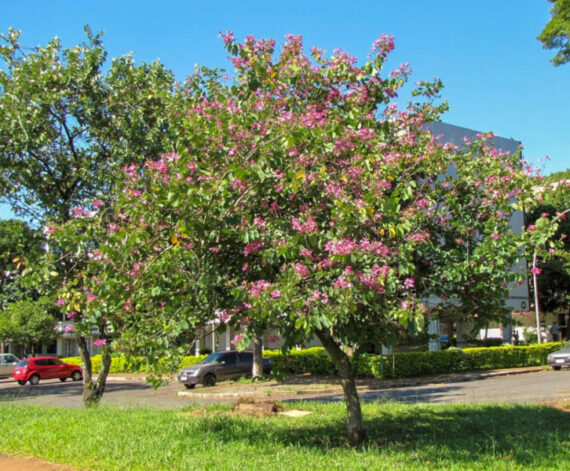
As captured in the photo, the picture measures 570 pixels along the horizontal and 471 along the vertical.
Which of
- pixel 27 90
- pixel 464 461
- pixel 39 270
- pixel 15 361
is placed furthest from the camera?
pixel 15 361

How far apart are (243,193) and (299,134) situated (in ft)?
3.06

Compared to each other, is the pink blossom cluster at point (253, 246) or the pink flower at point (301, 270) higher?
the pink blossom cluster at point (253, 246)

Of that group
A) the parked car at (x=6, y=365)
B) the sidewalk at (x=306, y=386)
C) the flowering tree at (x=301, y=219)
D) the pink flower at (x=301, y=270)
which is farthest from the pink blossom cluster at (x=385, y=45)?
the parked car at (x=6, y=365)

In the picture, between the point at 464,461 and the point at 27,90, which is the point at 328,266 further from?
the point at 27,90

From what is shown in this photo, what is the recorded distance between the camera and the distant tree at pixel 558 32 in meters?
11.2

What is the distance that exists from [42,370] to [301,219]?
32.0 metres

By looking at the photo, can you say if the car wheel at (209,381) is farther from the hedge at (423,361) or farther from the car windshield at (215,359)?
the hedge at (423,361)

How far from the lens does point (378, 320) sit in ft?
21.8

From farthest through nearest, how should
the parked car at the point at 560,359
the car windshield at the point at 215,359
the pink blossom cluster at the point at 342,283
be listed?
the parked car at the point at 560,359
the car windshield at the point at 215,359
the pink blossom cluster at the point at 342,283

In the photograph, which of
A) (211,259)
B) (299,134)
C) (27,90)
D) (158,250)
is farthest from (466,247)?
(27,90)

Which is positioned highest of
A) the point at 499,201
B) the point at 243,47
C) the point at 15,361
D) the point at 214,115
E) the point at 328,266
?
the point at 243,47

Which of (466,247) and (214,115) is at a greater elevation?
(214,115)

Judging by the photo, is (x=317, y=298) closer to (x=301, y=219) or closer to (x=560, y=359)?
(x=301, y=219)

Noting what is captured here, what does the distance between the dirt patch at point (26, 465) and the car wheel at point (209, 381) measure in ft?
55.7
